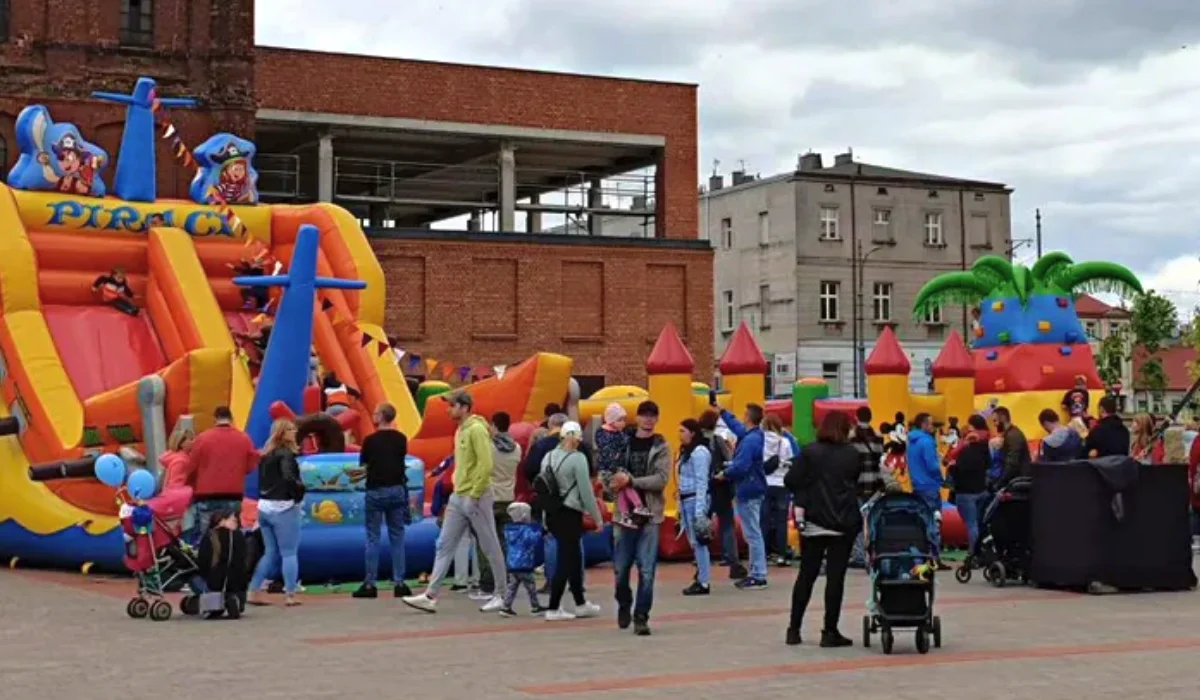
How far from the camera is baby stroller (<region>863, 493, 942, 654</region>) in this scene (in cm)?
1173

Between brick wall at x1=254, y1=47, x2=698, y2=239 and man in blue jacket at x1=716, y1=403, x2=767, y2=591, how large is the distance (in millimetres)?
27163

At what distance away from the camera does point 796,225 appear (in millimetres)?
64750

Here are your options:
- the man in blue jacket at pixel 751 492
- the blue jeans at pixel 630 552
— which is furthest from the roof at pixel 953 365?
the blue jeans at pixel 630 552

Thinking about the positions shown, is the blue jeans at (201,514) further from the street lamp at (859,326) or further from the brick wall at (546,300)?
the street lamp at (859,326)

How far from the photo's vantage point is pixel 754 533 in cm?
1650

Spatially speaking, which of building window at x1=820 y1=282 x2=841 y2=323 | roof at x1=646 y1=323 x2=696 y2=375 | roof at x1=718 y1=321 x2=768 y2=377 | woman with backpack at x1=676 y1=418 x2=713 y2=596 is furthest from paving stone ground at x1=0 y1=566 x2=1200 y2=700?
building window at x1=820 y1=282 x2=841 y2=323

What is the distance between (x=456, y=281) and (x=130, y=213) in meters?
20.5

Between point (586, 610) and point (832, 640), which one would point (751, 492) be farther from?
point (832, 640)

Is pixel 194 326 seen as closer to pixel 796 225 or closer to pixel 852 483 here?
pixel 852 483

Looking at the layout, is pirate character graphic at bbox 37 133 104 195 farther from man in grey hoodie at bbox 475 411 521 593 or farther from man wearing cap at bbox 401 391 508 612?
man wearing cap at bbox 401 391 508 612

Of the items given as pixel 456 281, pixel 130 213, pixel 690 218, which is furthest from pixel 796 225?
pixel 130 213

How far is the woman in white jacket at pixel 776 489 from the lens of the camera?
1823 centimetres

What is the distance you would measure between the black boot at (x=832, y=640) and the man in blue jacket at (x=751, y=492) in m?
4.30

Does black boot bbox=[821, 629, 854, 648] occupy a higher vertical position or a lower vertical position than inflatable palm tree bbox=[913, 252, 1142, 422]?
lower
